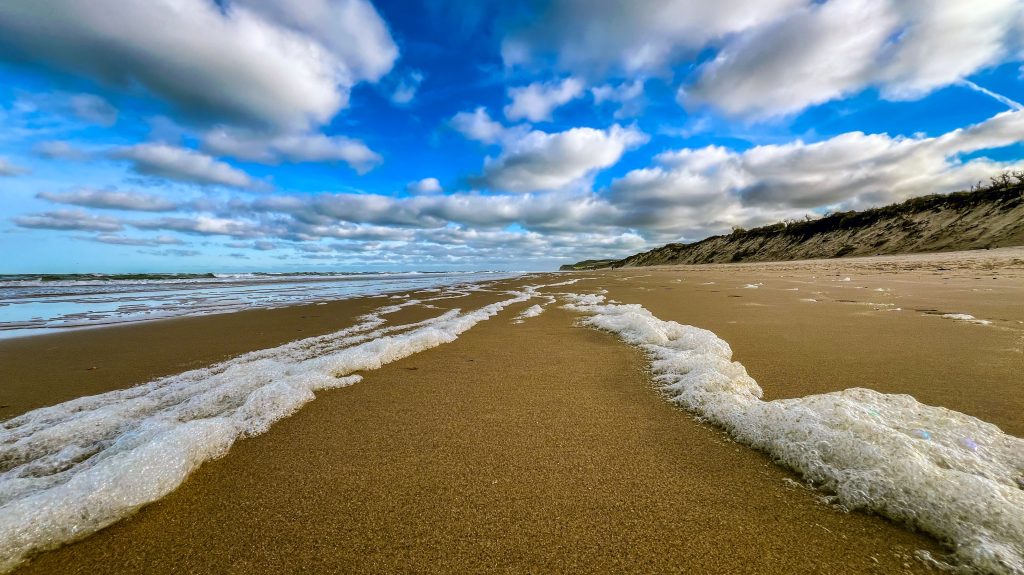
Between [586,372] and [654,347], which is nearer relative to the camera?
[586,372]

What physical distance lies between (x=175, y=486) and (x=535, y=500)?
1.88 meters

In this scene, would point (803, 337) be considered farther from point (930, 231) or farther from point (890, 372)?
point (930, 231)

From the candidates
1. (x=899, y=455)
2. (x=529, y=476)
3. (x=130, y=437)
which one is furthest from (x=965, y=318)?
(x=130, y=437)

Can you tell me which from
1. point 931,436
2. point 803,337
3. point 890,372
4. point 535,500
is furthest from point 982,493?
point 803,337

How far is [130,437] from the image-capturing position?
8.30 feet

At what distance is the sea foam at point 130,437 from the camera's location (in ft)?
5.77

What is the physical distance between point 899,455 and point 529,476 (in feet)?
5.87

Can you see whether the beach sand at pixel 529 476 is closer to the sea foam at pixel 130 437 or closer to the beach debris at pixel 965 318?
the sea foam at pixel 130 437

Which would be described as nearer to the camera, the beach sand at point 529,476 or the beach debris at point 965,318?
the beach sand at point 529,476

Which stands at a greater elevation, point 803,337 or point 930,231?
point 930,231

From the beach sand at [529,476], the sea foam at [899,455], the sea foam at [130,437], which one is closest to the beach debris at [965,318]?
the beach sand at [529,476]

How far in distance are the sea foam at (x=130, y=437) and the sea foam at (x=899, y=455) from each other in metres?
3.15

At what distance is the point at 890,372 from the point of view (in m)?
3.29

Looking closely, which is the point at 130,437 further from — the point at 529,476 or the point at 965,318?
the point at 965,318
